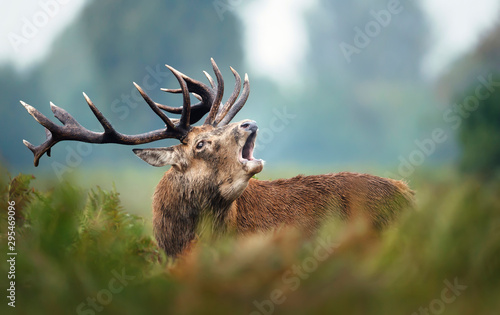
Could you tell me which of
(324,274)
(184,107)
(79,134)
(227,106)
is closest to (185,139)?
(184,107)

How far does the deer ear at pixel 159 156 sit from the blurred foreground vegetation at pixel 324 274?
4.49m

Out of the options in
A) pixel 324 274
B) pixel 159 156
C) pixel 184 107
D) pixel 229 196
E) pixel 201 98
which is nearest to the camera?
pixel 324 274

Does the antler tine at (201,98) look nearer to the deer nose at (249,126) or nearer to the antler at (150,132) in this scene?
the antler at (150,132)

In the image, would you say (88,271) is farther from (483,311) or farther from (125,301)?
(483,311)

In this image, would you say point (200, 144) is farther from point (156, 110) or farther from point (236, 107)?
point (236, 107)

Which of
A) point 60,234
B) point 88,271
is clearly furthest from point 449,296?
point 60,234

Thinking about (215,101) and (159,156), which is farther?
(215,101)

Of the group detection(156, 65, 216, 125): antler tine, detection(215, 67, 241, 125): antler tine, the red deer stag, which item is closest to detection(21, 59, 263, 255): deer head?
the red deer stag

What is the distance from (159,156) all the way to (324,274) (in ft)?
16.1

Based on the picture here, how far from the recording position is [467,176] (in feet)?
3.36

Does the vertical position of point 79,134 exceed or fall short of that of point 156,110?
it falls short

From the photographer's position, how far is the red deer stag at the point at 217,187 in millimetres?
5344

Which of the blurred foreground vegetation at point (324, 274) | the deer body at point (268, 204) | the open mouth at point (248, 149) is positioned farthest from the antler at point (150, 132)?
the blurred foreground vegetation at point (324, 274)

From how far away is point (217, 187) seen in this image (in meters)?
5.36
